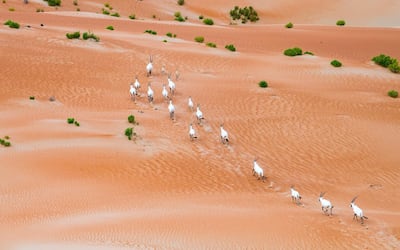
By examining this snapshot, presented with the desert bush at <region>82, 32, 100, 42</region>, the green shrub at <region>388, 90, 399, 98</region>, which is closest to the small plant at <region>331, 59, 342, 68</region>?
the green shrub at <region>388, 90, 399, 98</region>

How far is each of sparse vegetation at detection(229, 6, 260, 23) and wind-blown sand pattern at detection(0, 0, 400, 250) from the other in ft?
77.2

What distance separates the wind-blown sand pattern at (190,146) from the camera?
1285 centimetres

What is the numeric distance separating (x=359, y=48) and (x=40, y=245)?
28942 mm

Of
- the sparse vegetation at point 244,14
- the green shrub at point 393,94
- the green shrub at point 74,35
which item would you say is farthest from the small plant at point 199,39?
the sparse vegetation at point 244,14

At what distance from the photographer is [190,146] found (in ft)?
63.2

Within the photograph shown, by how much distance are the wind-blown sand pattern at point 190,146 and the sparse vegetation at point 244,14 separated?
926 inches

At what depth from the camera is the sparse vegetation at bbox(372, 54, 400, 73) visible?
30377 mm

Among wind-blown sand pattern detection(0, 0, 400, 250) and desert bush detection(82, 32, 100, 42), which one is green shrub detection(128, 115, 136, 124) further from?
desert bush detection(82, 32, 100, 42)

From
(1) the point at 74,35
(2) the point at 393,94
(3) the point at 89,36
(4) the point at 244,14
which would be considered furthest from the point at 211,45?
(4) the point at 244,14

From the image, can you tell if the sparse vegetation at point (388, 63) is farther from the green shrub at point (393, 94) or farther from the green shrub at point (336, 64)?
the green shrub at point (393, 94)

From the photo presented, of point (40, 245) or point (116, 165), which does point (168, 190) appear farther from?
point (40, 245)

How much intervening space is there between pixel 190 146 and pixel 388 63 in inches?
610

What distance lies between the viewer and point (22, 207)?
14062 mm

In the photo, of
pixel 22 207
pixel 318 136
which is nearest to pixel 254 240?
pixel 22 207
